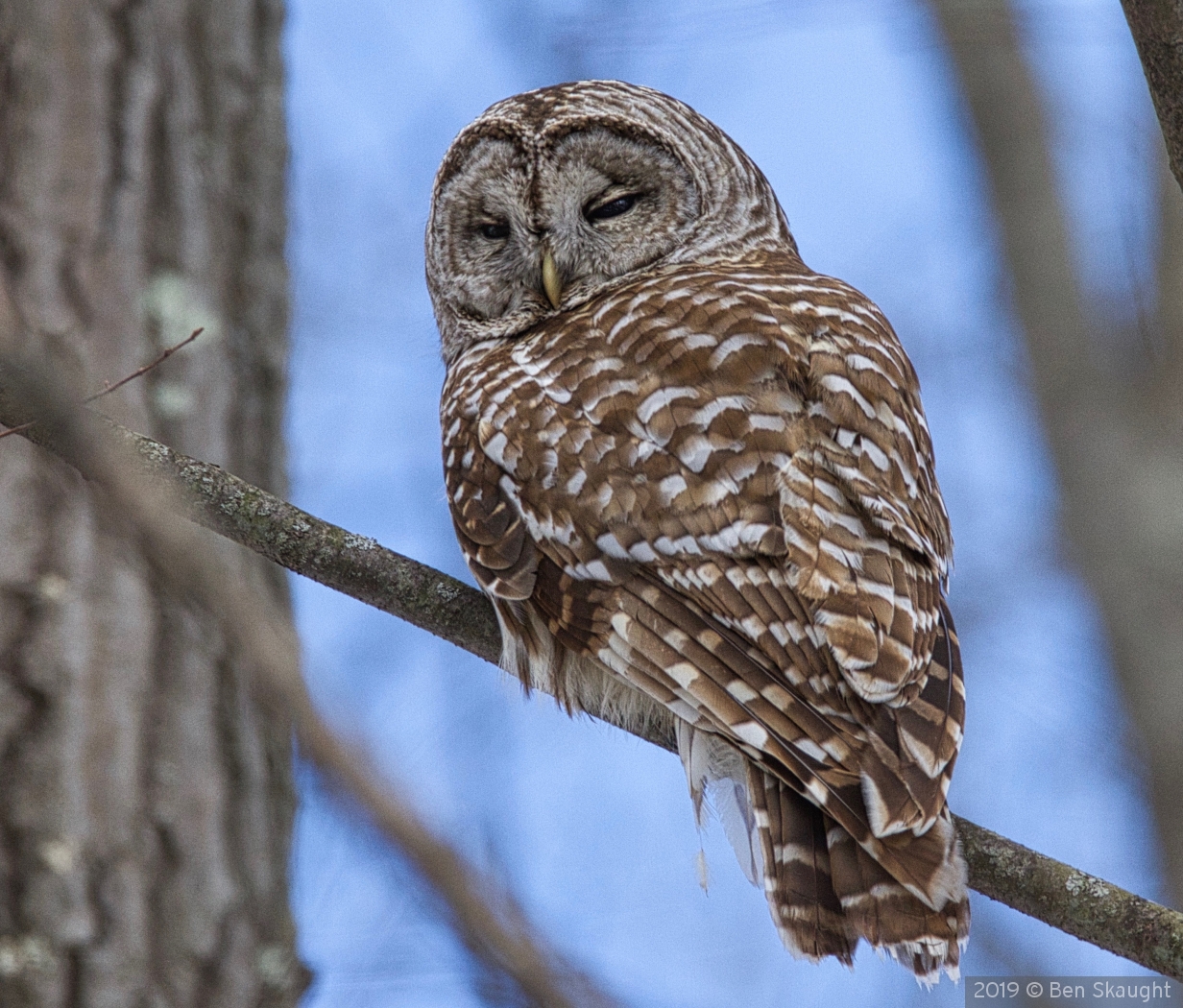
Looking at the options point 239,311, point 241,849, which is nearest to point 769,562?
point 241,849

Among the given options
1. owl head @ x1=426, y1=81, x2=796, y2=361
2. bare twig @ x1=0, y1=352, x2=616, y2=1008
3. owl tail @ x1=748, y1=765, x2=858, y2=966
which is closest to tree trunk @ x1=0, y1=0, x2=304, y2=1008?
owl head @ x1=426, y1=81, x2=796, y2=361

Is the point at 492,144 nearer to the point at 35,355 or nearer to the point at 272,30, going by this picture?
the point at 272,30

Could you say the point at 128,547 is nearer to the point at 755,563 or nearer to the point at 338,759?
the point at 755,563

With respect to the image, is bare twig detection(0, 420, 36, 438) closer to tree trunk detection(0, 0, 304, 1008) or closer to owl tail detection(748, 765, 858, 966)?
tree trunk detection(0, 0, 304, 1008)

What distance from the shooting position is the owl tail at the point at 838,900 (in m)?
2.56

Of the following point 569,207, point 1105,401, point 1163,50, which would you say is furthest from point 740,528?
point 1105,401

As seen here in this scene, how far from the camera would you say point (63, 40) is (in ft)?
13.9

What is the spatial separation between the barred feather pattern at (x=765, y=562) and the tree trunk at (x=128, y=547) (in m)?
0.89

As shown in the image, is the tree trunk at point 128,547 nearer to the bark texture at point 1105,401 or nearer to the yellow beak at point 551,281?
the yellow beak at point 551,281

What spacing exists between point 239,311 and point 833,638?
2.46 m

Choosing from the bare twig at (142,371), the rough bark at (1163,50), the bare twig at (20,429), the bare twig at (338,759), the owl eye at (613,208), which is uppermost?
the owl eye at (613,208)

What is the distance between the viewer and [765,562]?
2.83 m

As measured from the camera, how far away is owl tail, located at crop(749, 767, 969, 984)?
8.41 ft

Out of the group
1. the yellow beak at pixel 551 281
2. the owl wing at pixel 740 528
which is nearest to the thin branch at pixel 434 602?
the owl wing at pixel 740 528
